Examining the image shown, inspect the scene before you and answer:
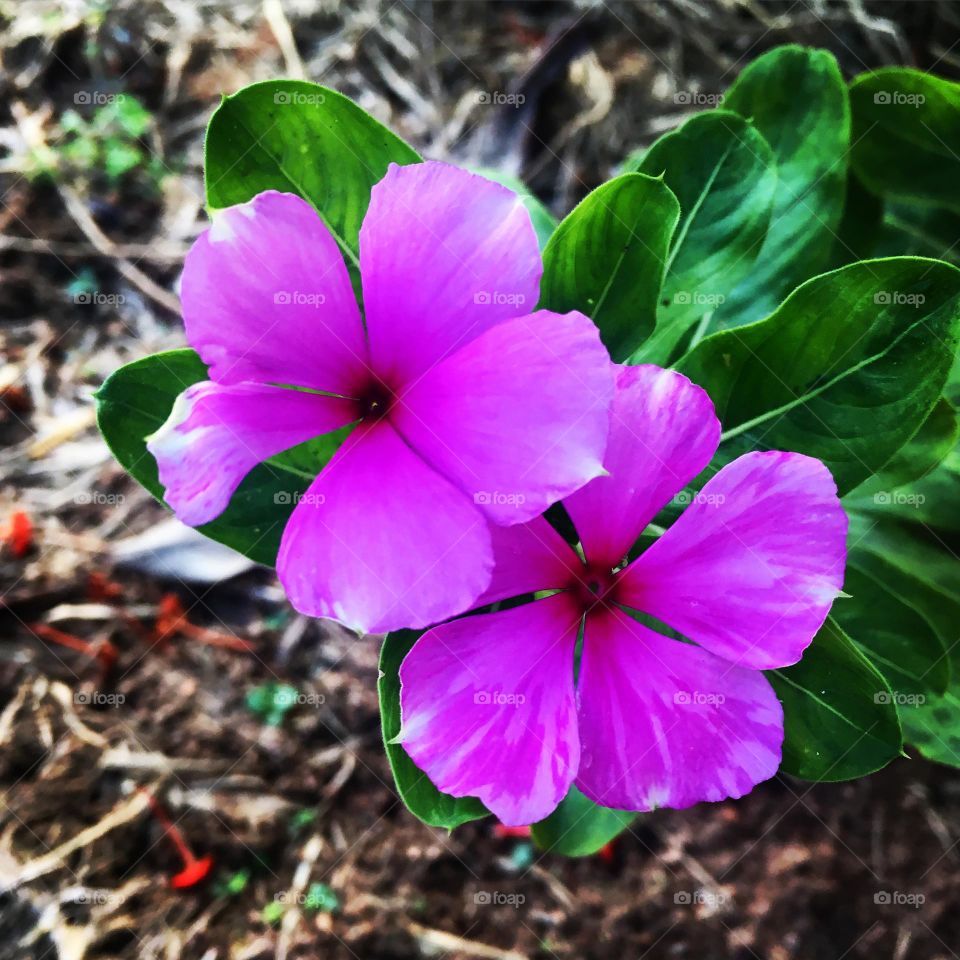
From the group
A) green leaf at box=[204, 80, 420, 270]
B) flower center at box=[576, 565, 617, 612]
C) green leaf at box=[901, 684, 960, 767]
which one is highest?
green leaf at box=[204, 80, 420, 270]

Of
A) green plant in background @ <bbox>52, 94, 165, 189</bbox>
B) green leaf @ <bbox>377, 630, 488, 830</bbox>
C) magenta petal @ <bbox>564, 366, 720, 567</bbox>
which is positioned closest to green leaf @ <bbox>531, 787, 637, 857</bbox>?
green leaf @ <bbox>377, 630, 488, 830</bbox>

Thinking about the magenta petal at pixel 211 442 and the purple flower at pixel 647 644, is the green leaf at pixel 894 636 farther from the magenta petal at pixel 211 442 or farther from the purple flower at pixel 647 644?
the magenta petal at pixel 211 442

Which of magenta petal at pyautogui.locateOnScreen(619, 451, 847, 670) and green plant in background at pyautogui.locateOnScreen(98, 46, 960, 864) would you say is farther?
green plant in background at pyautogui.locateOnScreen(98, 46, 960, 864)

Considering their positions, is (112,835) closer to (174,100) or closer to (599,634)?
(599,634)

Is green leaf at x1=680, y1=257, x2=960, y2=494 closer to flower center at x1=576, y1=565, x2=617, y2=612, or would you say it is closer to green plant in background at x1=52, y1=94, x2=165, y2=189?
flower center at x1=576, y1=565, x2=617, y2=612

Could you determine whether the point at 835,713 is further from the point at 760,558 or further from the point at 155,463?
the point at 155,463

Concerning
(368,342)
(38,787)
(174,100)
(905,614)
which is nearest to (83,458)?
(38,787)

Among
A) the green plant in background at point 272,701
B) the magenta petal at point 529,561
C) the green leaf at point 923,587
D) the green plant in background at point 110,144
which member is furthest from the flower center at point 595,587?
the green plant in background at point 110,144
